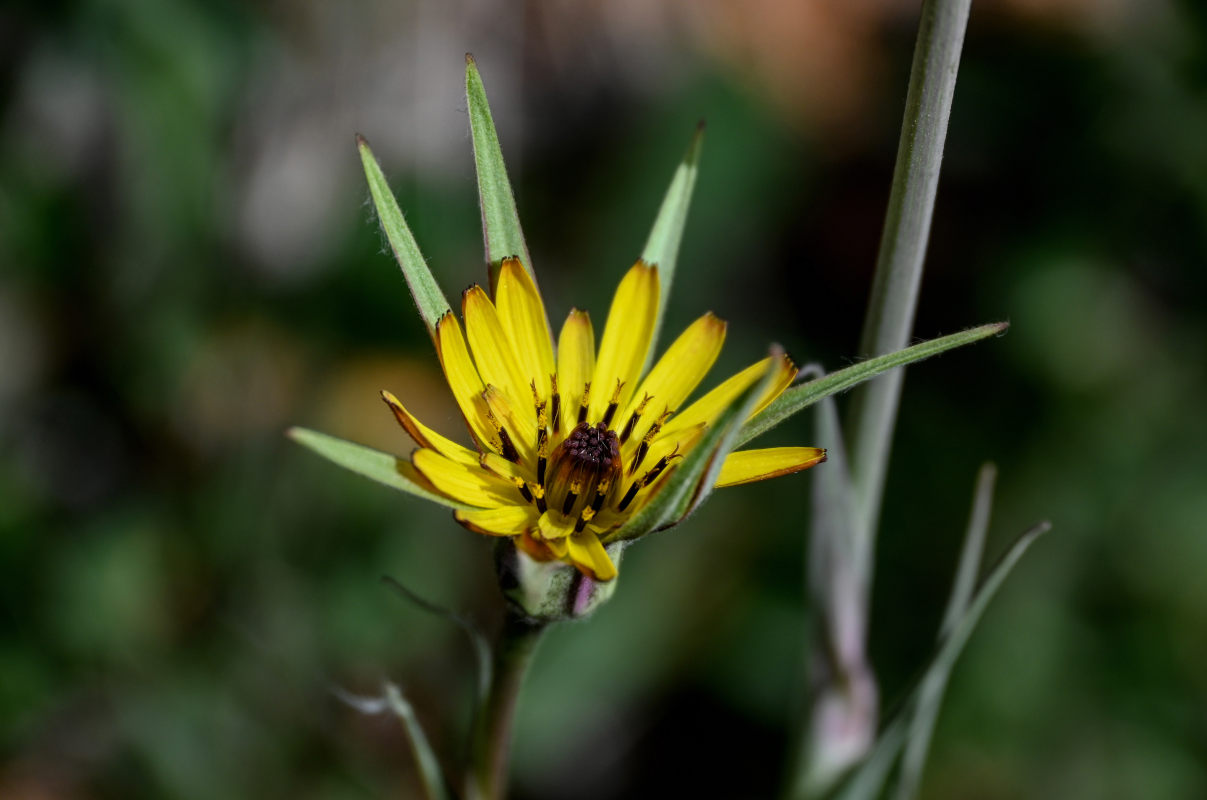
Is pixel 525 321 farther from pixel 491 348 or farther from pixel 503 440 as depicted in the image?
pixel 503 440

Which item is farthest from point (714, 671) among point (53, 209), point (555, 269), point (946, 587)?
point (53, 209)

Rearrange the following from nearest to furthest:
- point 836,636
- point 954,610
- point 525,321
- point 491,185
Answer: point 491,185 < point 525,321 < point 954,610 < point 836,636

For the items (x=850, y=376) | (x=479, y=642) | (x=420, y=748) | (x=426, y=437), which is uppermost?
(x=850, y=376)

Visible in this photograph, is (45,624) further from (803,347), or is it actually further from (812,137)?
(812,137)

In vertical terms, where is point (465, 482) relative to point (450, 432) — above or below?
above

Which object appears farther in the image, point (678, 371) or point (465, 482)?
point (678, 371)

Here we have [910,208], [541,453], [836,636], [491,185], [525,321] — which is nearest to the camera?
[910,208]

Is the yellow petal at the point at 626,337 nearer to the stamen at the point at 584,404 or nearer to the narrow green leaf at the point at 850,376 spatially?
the stamen at the point at 584,404

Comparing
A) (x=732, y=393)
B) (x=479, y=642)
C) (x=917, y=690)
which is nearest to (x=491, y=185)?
(x=732, y=393)
